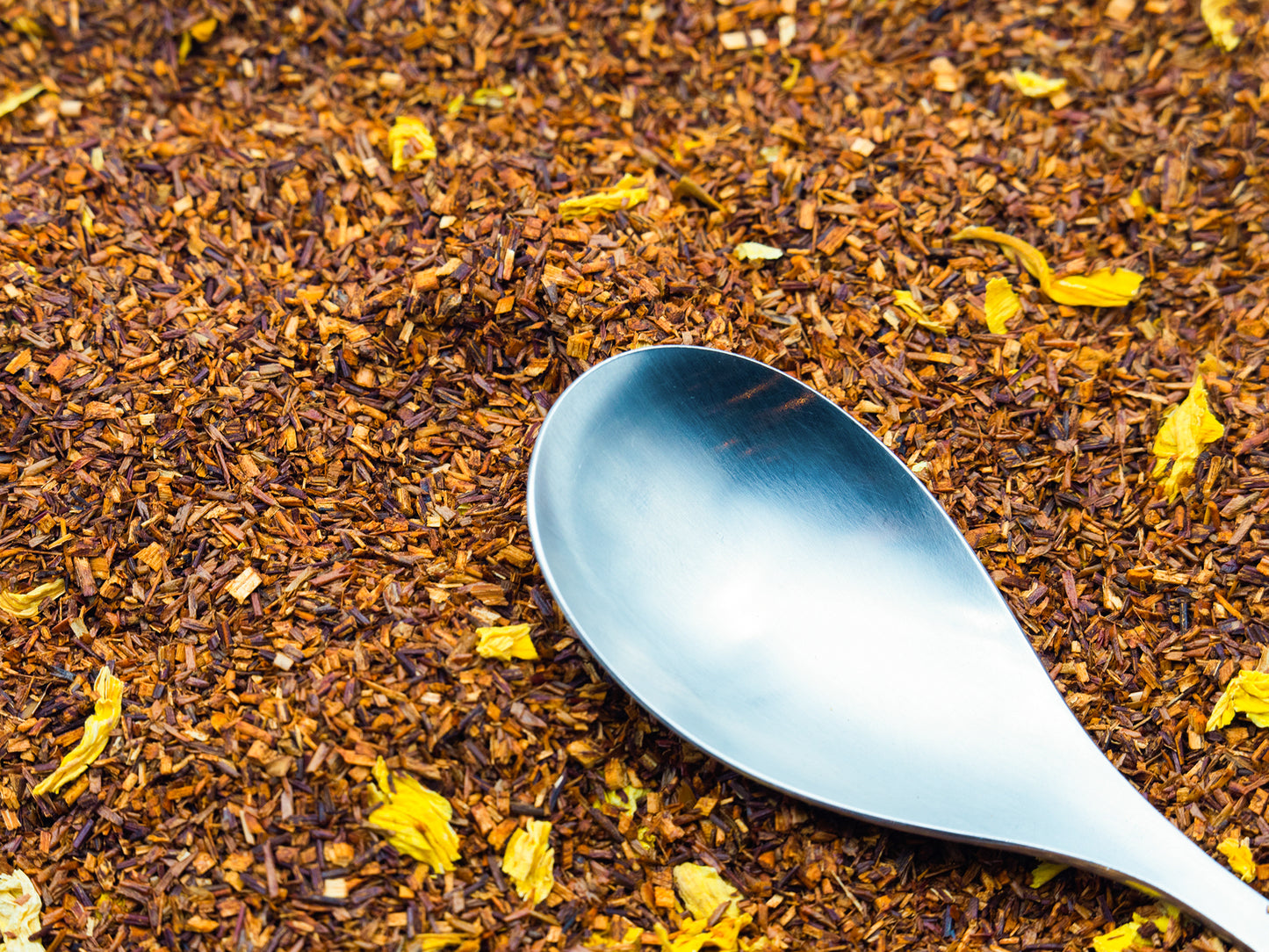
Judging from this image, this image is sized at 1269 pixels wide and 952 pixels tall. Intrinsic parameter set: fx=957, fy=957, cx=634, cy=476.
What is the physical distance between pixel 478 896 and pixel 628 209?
5.10 ft

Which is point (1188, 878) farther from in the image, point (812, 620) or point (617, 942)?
point (617, 942)

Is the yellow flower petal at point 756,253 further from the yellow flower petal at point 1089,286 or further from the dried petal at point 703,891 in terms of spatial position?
the dried petal at point 703,891

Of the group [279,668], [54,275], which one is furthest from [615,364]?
[54,275]

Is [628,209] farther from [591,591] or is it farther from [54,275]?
[54,275]

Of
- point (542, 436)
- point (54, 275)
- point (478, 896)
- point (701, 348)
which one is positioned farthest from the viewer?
point (54, 275)

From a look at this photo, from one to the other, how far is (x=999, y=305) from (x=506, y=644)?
142cm

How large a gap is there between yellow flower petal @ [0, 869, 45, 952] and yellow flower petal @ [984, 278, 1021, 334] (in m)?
2.31

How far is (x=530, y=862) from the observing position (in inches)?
67.9

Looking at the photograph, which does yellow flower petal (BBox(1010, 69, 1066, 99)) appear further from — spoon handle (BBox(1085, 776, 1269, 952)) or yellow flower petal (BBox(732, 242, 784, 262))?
spoon handle (BBox(1085, 776, 1269, 952))

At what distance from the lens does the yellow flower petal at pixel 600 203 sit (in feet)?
7.48

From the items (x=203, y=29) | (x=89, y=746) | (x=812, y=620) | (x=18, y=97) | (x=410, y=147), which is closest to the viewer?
(x=89, y=746)

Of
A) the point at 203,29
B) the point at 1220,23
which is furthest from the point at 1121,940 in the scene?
the point at 203,29

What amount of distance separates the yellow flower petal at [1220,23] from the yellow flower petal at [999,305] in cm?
112

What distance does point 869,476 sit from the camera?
201 centimetres
